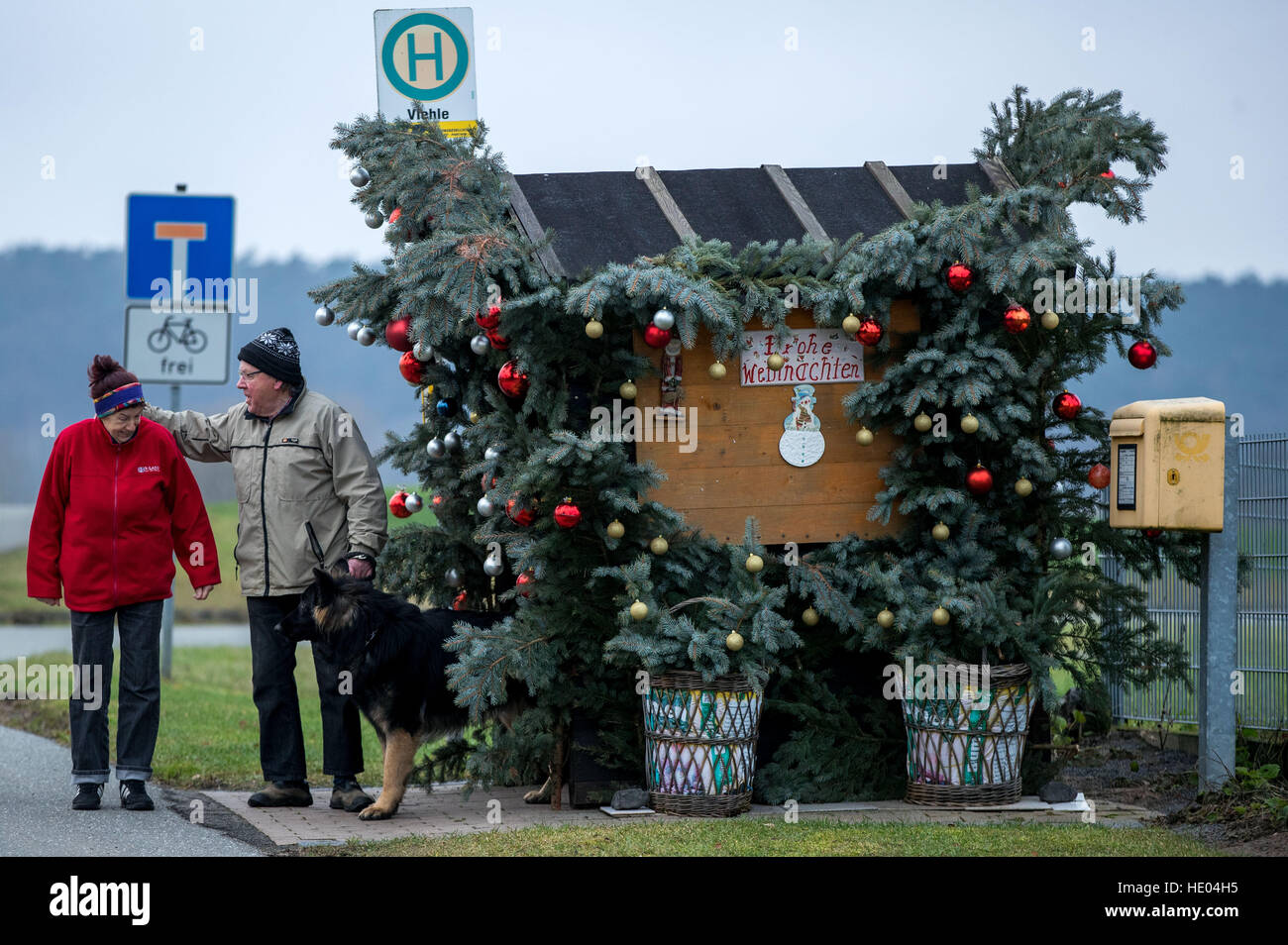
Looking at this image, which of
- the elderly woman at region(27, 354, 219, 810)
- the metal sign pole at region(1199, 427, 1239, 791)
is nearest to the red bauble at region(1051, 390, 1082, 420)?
the metal sign pole at region(1199, 427, 1239, 791)

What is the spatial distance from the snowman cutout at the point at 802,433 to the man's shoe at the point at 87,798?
3.59 m

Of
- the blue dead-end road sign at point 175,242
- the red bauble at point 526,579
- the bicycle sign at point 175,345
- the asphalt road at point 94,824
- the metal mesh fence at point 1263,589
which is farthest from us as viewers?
the bicycle sign at point 175,345

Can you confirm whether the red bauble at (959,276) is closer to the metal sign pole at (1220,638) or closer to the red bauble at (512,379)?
the metal sign pole at (1220,638)

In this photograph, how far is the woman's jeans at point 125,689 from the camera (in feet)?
22.6

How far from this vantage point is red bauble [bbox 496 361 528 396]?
677cm

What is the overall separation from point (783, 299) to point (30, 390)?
6244cm

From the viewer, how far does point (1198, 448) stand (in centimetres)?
688

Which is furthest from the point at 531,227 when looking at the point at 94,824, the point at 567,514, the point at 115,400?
the point at 94,824

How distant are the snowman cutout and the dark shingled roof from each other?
839 mm

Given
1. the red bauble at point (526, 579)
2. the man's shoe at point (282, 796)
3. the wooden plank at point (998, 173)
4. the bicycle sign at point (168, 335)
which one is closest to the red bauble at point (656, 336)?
the red bauble at point (526, 579)

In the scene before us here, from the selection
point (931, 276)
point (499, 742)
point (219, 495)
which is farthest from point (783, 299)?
point (219, 495)

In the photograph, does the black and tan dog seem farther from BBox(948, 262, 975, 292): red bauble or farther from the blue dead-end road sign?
the blue dead-end road sign

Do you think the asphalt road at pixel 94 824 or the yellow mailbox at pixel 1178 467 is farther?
the yellow mailbox at pixel 1178 467
